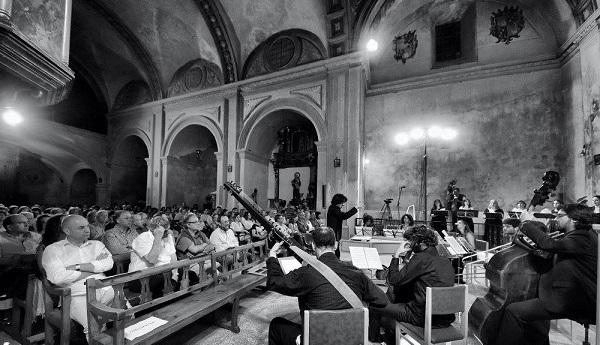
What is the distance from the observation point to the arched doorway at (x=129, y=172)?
15.5m

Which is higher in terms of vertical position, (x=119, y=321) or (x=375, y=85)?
(x=375, y=85)

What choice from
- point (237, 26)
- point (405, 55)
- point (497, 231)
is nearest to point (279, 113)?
point (237, 26)

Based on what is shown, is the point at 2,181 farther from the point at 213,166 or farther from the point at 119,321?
the point at 119,321

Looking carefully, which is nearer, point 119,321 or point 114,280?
point 119,321

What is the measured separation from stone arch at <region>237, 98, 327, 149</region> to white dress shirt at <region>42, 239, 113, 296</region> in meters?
8.28

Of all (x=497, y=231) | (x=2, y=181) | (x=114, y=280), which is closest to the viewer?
(x=114, y=280)

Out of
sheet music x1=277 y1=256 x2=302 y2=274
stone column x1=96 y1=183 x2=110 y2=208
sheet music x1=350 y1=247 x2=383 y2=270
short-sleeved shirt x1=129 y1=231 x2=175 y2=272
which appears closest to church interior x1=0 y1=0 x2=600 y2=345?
stone column x1=96 y1=183 x2=110 y2=208

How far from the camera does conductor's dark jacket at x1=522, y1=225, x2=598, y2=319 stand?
2342 mm

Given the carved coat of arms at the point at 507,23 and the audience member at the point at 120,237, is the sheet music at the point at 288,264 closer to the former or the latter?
the audience member at the point at 120,237

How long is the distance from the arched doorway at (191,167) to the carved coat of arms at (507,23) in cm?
1300

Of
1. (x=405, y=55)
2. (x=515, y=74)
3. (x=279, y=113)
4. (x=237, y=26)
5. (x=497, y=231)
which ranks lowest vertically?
(x=497, y=231)

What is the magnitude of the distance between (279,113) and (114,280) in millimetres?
10255

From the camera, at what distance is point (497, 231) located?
6930mm

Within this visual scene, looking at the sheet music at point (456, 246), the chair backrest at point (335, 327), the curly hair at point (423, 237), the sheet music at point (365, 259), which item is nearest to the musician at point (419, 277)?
the curly hair at point (423, 237)
